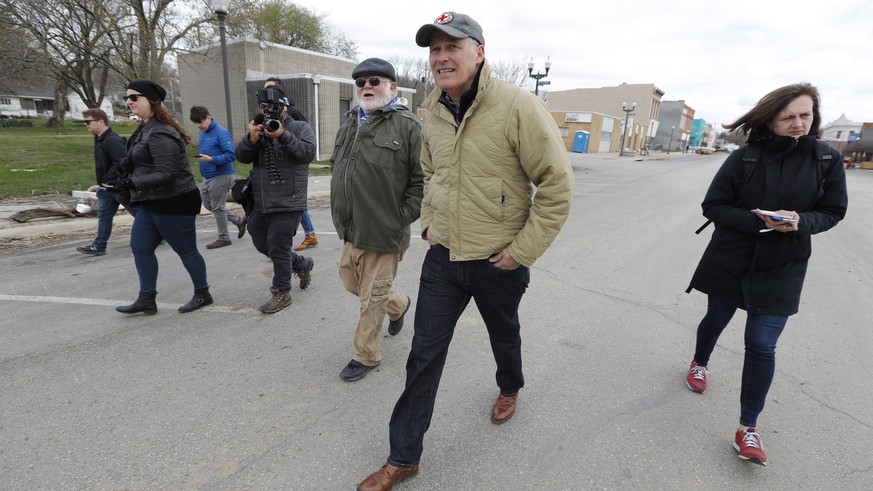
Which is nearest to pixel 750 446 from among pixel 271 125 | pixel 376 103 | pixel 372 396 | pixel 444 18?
pixel 372 396

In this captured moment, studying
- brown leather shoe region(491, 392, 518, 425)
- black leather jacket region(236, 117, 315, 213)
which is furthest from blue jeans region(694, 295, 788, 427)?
black leather jacket region(236, 117, 315, 213)

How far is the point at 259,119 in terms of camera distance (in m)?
A: 3.39

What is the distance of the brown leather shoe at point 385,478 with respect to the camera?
6.54ft

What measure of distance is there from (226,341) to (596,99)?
7501cm

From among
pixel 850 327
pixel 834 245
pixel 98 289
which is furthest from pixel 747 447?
pixel 834 245

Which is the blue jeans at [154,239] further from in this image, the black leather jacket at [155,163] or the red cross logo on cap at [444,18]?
the red cross logo on cap at [444,18]

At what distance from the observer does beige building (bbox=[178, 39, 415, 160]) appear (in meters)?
18.0

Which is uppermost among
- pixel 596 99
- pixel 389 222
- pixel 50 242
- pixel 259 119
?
pixel 596 99

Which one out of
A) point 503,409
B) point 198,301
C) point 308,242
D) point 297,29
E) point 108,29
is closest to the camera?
point 503,409

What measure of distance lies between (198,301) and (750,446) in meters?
4.04

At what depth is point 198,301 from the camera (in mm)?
3930

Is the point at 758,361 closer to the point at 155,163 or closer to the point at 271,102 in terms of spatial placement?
the point at 271,102

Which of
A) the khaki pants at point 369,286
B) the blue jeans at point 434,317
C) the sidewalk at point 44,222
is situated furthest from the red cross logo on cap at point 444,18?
the sidewalk at point 44,222

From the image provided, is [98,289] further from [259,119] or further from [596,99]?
[596,99]
